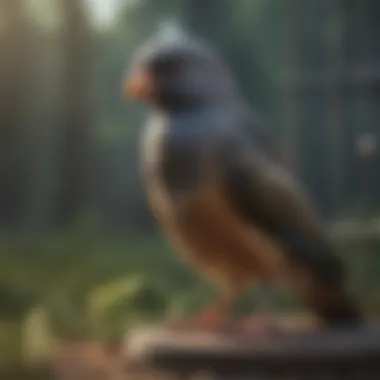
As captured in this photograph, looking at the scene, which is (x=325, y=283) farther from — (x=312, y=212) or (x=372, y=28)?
(x=372, y=28)

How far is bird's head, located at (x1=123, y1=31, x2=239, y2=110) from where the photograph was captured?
0.92 meters

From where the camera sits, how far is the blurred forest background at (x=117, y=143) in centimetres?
95

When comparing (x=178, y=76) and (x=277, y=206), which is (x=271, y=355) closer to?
(x=277, y=206)

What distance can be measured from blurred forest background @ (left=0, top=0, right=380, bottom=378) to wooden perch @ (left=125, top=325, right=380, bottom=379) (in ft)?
0.13

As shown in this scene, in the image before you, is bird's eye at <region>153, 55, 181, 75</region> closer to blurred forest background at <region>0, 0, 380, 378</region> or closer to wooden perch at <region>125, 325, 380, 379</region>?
blurred forest background at <region>0, 0, 380, 378</region>

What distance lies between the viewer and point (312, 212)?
95cm

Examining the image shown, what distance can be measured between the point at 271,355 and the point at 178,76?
0.27 metres

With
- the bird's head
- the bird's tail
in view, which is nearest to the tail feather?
the bird's tail

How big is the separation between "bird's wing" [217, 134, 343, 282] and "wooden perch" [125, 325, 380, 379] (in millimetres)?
66

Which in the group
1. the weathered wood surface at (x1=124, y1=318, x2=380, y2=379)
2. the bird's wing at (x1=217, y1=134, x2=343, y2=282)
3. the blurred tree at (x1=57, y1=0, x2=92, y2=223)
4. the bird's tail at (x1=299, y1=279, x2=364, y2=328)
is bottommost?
the weathered wood surface at (x1=124, y1=318, x2=380, y2=379)

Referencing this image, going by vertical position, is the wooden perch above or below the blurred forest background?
below

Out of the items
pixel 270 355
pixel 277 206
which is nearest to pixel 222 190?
pixel 277 206

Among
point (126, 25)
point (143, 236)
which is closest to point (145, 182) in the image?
point (143, 236)

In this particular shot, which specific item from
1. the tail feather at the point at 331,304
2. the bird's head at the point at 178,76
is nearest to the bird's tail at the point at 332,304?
the tail feather at the point at 331,304
